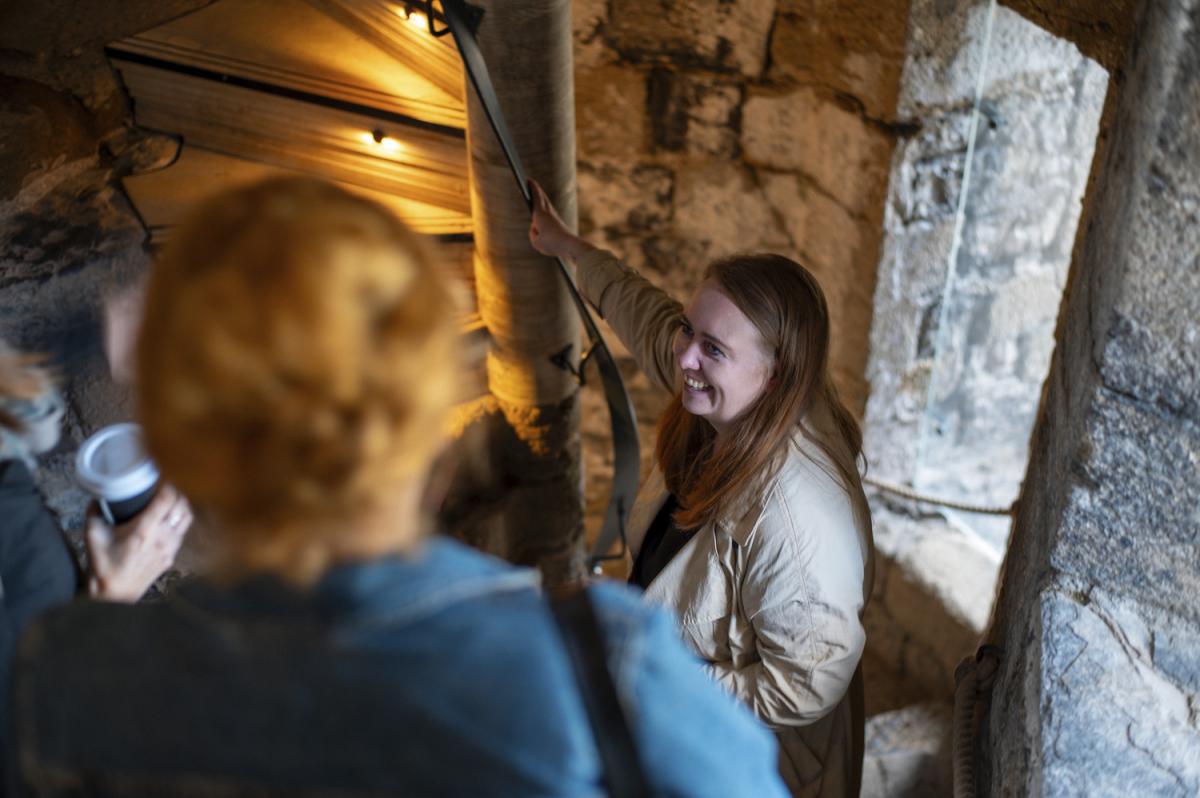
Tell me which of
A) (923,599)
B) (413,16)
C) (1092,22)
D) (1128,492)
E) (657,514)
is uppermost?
(1092,22)

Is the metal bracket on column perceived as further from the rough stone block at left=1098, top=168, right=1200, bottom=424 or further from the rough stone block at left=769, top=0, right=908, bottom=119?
the rough stone block at left=1098, top=168, right=1200, bottom=424

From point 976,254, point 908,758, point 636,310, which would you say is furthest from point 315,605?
point 976,254

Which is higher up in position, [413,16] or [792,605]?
[413,16]

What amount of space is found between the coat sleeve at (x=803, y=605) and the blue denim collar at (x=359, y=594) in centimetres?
81

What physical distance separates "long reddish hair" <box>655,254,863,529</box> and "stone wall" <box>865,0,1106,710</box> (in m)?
1.28

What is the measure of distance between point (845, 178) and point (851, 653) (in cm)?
188

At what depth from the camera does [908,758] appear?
2.31 m

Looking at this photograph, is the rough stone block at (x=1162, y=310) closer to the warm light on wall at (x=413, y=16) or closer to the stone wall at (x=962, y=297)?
the stone wall at (x=962, y=297)

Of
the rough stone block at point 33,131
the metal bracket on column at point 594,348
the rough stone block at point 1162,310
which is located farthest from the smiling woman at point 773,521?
the rough stone block at point 33,131

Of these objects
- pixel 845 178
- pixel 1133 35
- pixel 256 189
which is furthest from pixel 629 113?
pixel 256 189

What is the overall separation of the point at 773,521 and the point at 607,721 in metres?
0.80

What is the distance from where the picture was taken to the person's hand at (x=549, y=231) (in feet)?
7.48

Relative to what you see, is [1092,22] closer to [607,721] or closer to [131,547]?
[607,721]

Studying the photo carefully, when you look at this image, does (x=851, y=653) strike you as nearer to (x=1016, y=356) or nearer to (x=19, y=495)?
(x=19, y=495)
